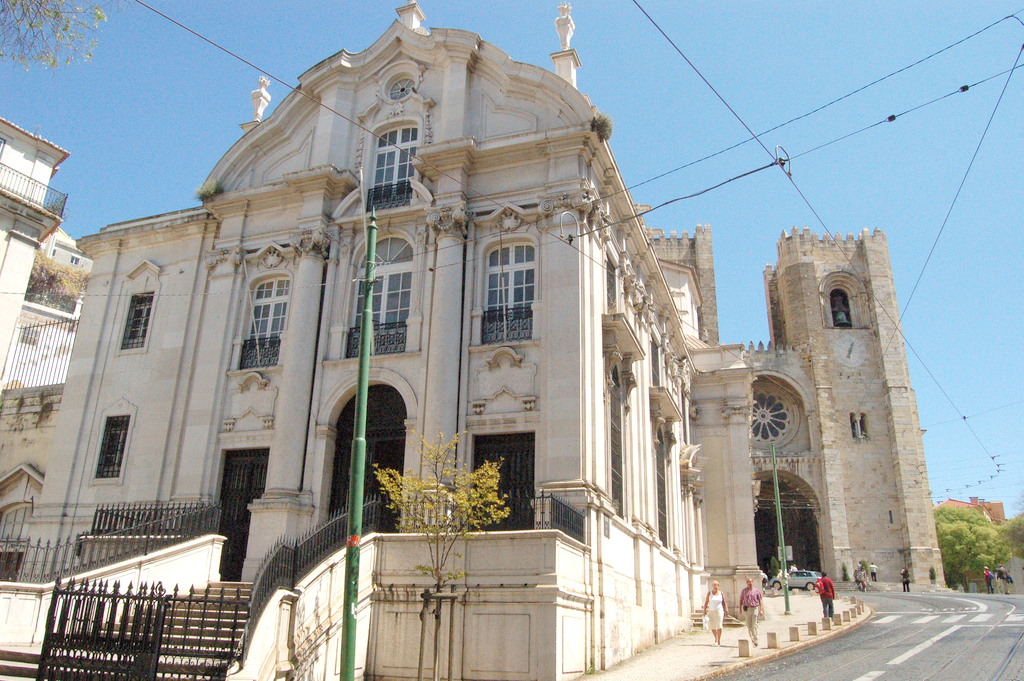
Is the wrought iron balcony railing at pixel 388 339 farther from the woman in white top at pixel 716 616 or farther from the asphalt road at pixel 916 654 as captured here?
the asphalt road at pixel 916 654

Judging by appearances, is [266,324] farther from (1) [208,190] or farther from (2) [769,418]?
(2) [769,418]

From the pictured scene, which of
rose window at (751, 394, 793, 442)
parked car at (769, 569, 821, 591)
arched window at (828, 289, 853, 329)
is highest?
arched window at (828, 289, 853, 329)

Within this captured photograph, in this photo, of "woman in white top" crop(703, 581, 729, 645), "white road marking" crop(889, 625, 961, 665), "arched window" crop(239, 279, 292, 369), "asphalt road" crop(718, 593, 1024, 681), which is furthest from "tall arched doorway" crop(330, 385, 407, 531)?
"white road marking" crop(889, 625, 961, 665)

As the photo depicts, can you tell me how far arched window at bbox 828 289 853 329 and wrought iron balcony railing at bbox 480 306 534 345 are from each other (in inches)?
2157

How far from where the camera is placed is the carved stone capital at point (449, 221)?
19.3 metres

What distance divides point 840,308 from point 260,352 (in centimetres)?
5873

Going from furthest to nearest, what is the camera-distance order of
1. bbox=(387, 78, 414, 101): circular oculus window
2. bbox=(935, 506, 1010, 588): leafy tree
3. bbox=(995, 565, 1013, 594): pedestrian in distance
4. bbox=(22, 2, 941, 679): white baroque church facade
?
bbox=(935, 506, 1010, 588): leafy tree
bbox=(995, 565, 1013, 594): pedestrian in distance
bbox=(387, 78, 414, 101): circular oculus window
bbox=(22, 2, 941, 679): white baroque church facade

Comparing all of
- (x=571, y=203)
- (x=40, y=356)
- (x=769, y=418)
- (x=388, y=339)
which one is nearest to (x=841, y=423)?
(x=769, y=418)

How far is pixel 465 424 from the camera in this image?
17812 mm

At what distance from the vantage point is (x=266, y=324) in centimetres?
2106

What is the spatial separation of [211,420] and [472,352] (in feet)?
23.9

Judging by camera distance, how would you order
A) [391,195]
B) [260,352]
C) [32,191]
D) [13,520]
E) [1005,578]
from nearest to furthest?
[260,352] → [391,195] → [13,520] → [32,191] → [1005,578]

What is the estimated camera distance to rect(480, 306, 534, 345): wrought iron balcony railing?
18.3 m

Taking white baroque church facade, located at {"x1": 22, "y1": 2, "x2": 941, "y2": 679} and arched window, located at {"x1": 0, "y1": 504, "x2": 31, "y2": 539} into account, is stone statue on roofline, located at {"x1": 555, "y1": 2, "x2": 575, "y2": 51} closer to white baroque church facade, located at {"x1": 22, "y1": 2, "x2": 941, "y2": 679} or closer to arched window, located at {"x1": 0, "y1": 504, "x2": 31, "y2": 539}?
white baroque church facade, located at {"x1": 22, "y1": 2, "x2": 941, "y2": 679}
